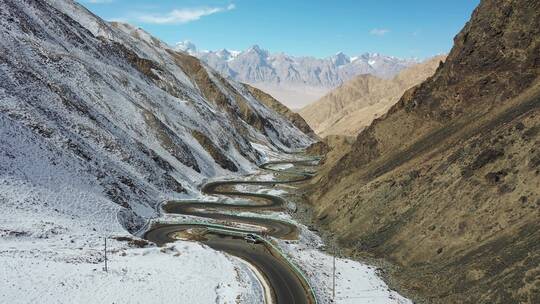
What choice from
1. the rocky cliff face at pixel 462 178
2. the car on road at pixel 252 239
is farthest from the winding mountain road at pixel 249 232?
the rocky cliff face at pixel 462 178

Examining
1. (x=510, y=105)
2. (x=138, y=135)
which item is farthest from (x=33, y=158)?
(x=510, y=105)

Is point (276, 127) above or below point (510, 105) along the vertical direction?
above

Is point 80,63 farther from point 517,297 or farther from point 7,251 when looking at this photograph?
point 517,297

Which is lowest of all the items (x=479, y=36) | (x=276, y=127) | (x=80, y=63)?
(x=479, y=36)

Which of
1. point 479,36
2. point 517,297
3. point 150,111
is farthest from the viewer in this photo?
point 150,111

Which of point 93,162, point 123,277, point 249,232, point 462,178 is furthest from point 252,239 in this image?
point 93,162

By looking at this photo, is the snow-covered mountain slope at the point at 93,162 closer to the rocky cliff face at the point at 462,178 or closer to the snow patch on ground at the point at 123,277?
the snow patch on ground at the point at 123,277
